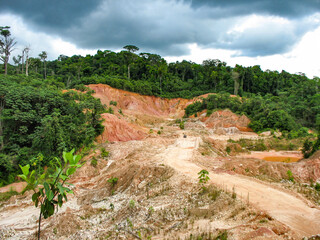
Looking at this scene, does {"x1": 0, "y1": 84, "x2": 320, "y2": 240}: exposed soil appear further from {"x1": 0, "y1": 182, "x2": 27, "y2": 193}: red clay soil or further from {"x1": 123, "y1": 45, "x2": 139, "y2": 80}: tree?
{"x1": 123, "y1": 45, "x2": 139, "y2": 80}: tree

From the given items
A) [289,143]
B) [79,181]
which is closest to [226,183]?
[79,181]

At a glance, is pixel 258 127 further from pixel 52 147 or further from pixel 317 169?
pixel 52 147

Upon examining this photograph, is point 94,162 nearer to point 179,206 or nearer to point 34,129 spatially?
point 34,129

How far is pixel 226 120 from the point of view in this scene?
3562 cm

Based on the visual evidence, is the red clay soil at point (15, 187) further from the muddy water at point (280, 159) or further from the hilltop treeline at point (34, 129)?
the muddy water at point (280, 159)

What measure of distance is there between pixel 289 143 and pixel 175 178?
19.3 meters

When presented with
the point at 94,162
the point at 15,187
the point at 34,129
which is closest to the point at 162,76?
the point at 34,129

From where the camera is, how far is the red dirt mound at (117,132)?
22906mm

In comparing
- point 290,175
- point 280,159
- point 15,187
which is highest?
point 290,175

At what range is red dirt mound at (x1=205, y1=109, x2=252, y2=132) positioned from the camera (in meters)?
34.0

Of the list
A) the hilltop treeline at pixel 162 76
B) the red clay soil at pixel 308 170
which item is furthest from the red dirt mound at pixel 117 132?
the hilltop treeline at pixel 162 76

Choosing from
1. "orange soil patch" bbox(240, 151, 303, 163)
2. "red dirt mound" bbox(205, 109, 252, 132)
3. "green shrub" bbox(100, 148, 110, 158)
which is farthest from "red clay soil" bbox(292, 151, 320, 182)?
"red dirt mound" bbox(205, 109, 252, 132)

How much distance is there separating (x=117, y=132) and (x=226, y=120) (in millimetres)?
20654

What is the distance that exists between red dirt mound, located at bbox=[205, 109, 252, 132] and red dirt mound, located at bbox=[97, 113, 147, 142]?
1577cm
